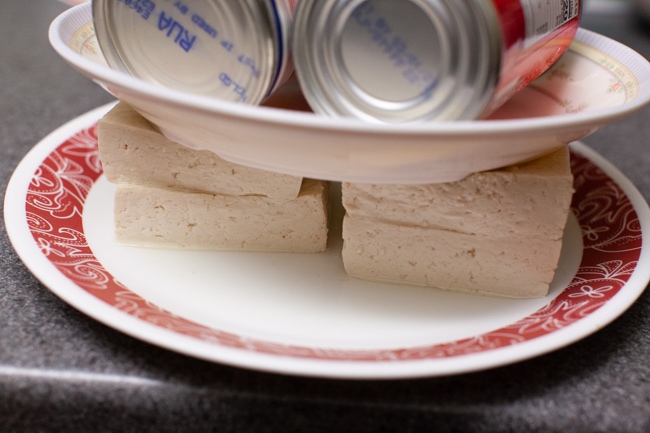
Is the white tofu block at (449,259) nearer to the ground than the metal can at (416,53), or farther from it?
nearer to the ground

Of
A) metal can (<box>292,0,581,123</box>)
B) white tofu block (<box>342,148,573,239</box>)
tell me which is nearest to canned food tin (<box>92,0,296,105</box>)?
metal can (<box>292,0,581,123</box>)

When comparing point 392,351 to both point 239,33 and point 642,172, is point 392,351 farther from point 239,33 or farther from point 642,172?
point 642,172

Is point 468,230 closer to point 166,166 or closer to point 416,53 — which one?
point 416,53

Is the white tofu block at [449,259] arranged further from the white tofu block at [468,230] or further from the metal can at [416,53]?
the metal can at [416,53]

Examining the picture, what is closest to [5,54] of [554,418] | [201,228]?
[201,228]

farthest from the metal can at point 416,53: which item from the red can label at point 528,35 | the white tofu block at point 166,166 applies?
the white tofu block at point 166,166

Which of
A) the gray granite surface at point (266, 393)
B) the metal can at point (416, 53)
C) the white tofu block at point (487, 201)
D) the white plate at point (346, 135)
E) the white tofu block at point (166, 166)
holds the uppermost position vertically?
the metal can at point (416, 53)

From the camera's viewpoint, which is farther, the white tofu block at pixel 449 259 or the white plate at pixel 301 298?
the white tofu block at pixel 449 259
